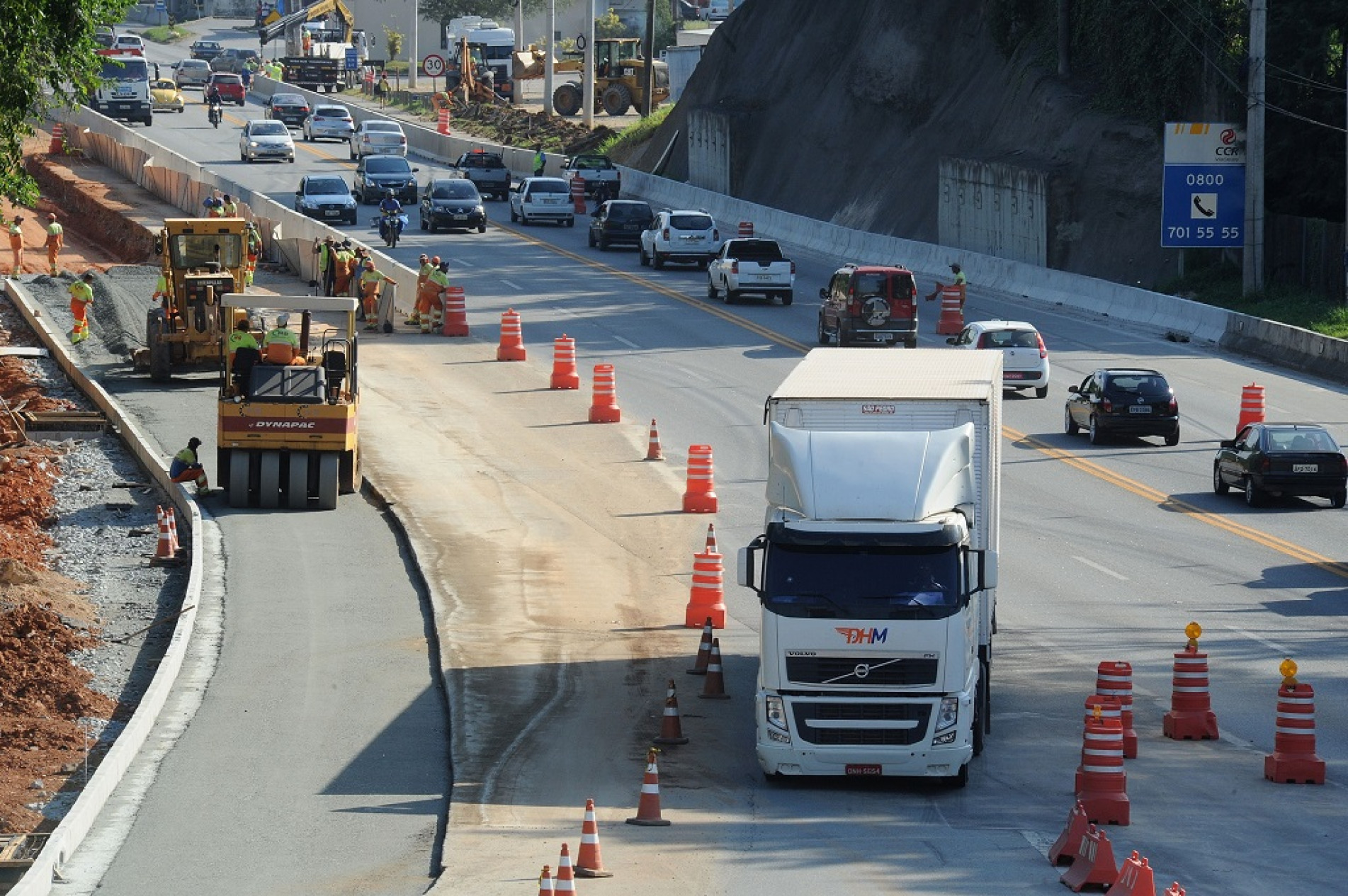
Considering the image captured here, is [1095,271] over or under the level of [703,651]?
over

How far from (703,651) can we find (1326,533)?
36.6 ft

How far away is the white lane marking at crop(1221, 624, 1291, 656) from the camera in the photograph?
22016 millimetres

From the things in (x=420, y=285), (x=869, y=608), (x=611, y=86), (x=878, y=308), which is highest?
(x=611, y=86)

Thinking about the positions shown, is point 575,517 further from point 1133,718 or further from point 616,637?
point 1133,718

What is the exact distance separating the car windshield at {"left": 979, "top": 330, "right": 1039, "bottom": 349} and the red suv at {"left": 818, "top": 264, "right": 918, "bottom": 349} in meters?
2.72

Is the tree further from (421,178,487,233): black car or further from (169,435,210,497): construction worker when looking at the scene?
(421,178,487,233): black car

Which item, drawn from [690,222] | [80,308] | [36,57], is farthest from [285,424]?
[690,222]

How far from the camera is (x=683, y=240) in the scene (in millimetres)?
56750

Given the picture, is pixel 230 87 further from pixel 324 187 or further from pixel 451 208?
pixel 451 208

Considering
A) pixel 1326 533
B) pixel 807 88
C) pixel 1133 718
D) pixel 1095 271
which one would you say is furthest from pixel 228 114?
pixel 1133 718

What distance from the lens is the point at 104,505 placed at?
31.0m

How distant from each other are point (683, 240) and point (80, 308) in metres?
18.1

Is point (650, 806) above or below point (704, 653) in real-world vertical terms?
below

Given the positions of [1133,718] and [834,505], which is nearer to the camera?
[834,505]
